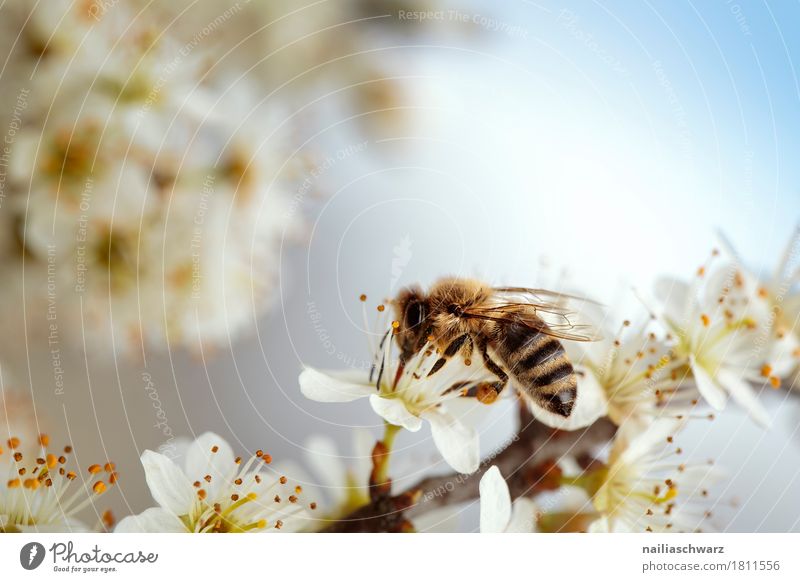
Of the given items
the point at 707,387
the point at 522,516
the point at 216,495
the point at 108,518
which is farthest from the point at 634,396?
the point at 108,518

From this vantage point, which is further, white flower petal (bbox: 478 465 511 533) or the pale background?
the pale background

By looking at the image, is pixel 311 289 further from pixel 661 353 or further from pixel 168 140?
pixel 661 353

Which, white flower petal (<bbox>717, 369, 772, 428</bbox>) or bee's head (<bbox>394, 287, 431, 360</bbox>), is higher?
bee's head (<bbox>394, 287, 431, 360</bbox>)

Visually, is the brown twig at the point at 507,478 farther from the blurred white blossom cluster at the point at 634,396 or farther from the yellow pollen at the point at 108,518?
the yellow pollen at the point at 108,518

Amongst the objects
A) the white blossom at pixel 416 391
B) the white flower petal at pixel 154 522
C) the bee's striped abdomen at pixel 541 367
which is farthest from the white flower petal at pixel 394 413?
the white flower petal at pixel 154 522

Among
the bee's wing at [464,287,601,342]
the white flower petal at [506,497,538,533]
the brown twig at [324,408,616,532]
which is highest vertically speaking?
the bee's wing at [464,287,601,342]

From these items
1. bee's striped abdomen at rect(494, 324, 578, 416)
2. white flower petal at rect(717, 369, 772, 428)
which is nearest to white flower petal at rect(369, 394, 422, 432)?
bee's striped abdomen at rect(494, 324, 578, 416)

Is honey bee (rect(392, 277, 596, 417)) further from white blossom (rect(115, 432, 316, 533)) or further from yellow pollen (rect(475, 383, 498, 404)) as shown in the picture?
white blossom (rect(115, 432, 316, 533))
